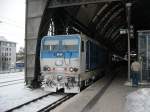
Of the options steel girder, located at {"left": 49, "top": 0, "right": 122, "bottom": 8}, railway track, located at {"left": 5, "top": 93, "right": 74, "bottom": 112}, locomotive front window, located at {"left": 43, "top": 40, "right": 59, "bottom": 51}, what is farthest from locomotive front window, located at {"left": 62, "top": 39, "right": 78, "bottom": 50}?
steel girder, located at {"left": 49, "top": 0, "right": 122, "bottom": 8}

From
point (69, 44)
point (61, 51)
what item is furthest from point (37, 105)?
point (69, 44)

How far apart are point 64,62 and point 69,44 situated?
1.06 m

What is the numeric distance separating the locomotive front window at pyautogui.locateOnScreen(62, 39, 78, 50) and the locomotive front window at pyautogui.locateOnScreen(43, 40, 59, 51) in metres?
0.44

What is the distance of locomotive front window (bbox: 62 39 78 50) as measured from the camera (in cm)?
1669

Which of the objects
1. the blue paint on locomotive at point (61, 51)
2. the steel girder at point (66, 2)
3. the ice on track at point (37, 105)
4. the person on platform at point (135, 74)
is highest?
the steel girder at point (66, 2)

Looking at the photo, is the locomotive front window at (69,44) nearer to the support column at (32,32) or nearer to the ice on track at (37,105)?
the ice on track at (37,105)

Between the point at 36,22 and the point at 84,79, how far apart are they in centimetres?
514

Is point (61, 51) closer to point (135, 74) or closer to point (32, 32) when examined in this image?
point (32, 32)

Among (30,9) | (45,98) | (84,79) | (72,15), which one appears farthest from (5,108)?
(72,15)

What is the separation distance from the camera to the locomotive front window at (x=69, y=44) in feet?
54.7

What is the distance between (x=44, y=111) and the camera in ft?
39.1

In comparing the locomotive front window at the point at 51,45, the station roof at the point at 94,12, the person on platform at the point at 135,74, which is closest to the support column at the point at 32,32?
the station roof at the point at 94,12

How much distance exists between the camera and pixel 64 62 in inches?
656

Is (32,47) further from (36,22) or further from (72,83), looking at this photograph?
(72,83)
